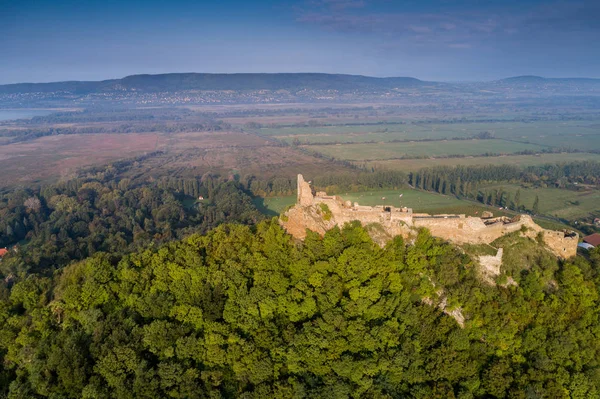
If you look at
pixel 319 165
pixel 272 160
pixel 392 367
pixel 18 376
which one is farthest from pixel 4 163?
pixel 392 367

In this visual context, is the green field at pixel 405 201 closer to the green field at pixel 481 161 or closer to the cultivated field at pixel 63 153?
the green field at pixel 481 161

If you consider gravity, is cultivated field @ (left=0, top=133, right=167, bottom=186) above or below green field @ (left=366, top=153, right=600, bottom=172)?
above

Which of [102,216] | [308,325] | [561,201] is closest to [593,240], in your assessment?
[561,201]

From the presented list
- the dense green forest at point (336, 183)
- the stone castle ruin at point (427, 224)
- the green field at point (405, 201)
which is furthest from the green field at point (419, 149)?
the stone castle ruin at point (427, 224)

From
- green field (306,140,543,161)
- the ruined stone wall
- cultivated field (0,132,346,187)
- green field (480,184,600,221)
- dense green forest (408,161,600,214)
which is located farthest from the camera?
green field (306,140,543,161)

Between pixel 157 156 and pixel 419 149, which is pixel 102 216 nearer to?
pixel 157 156

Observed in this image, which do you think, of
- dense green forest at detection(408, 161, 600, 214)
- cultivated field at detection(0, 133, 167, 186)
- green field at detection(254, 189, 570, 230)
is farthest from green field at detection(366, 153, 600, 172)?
cultivated field at detection(0, 133, 167, 186)

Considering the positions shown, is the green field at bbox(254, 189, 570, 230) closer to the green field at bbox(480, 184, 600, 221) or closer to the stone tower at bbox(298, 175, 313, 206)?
the green field at bbox(480, 184, 600, 221)
